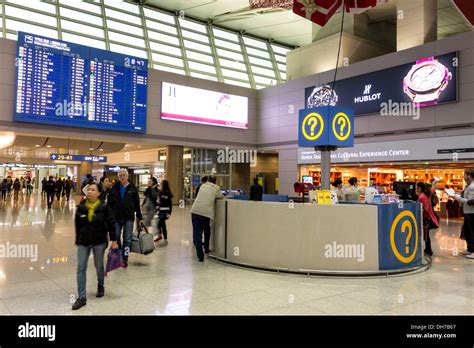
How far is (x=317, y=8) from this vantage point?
55.7ft

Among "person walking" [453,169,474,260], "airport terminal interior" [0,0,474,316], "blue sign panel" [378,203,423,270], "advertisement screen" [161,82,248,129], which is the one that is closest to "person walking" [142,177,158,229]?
"airport terminal interior" [0,0,474,316]

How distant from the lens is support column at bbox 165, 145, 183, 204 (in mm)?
19453

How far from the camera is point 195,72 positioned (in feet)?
72.2

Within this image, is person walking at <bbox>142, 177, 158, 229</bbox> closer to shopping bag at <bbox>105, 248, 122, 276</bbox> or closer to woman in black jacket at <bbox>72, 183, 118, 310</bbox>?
shopping bag at <bbox>105, 248, 122, 276</bbox>

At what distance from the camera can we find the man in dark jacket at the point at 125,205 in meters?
6.10

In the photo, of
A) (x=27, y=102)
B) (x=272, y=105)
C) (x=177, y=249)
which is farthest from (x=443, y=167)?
(x=27, y=102)

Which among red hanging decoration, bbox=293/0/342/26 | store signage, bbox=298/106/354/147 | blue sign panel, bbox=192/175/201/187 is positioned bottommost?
blue sign panel, bbox=192/175/201/187

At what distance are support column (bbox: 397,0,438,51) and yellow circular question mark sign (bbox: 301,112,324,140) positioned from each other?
1100 centimetres

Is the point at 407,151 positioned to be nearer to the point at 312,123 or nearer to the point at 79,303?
the point at 312,123

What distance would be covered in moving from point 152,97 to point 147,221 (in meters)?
11.0

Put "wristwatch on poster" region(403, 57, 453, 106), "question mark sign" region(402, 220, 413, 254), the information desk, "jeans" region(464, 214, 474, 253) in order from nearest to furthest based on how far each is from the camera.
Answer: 1. the information desk
2. "question mark sign" region(402, 220, 413, 254)
3. "jeans" region(464, 214, 474, 253)
4. "wristwatch on poster" region(403, 57, 453, 106)

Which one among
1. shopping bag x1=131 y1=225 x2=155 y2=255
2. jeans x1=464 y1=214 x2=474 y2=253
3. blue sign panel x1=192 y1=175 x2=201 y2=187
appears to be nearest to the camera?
shopping bag x1=131 y1=225 x2=155 y2=255

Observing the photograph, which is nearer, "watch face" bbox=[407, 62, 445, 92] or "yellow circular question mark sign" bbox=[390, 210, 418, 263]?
"yellow circular question mark sign" bbox=[390, 210, 418, 263]

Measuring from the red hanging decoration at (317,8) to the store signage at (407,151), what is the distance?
19.9 feet
